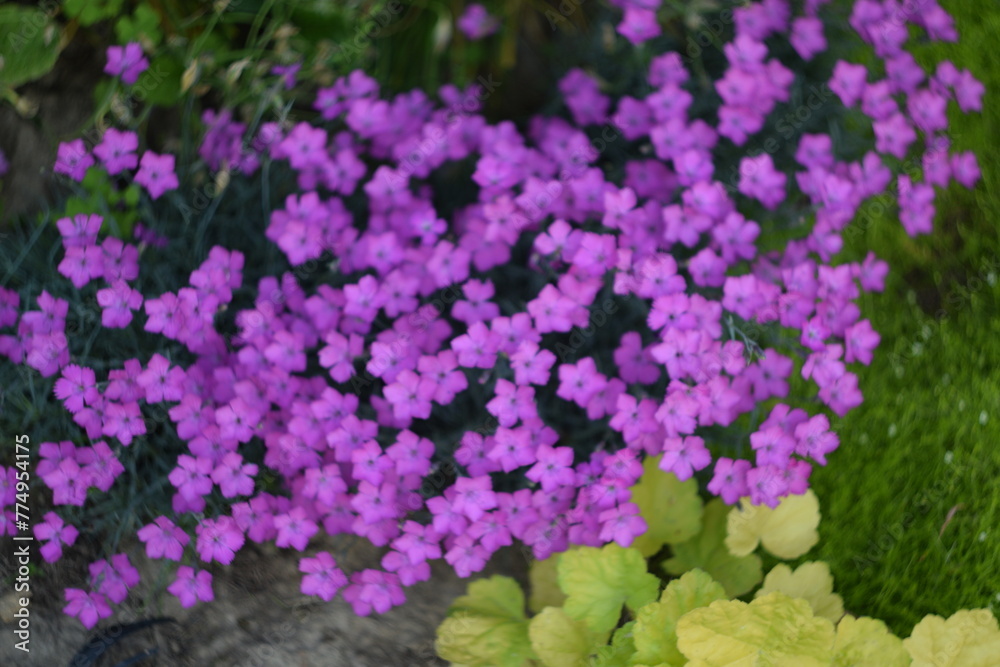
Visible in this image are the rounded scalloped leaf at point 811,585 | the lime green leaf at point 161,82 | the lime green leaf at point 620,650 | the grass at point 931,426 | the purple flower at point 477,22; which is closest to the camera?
the lime green leaf at point 620,650

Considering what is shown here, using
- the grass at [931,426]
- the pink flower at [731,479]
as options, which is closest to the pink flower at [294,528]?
the pink flower at [731,479]

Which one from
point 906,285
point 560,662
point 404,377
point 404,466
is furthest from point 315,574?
point 906,285

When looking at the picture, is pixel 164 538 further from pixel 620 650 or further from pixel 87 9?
pixel 87 9

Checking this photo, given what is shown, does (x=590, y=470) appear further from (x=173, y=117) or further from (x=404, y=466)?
(x=173, y=117)

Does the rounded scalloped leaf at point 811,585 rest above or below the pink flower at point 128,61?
below

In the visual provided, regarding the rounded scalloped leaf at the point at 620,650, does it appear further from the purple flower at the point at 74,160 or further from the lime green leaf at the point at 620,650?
the purple flower at the point at 74,160
